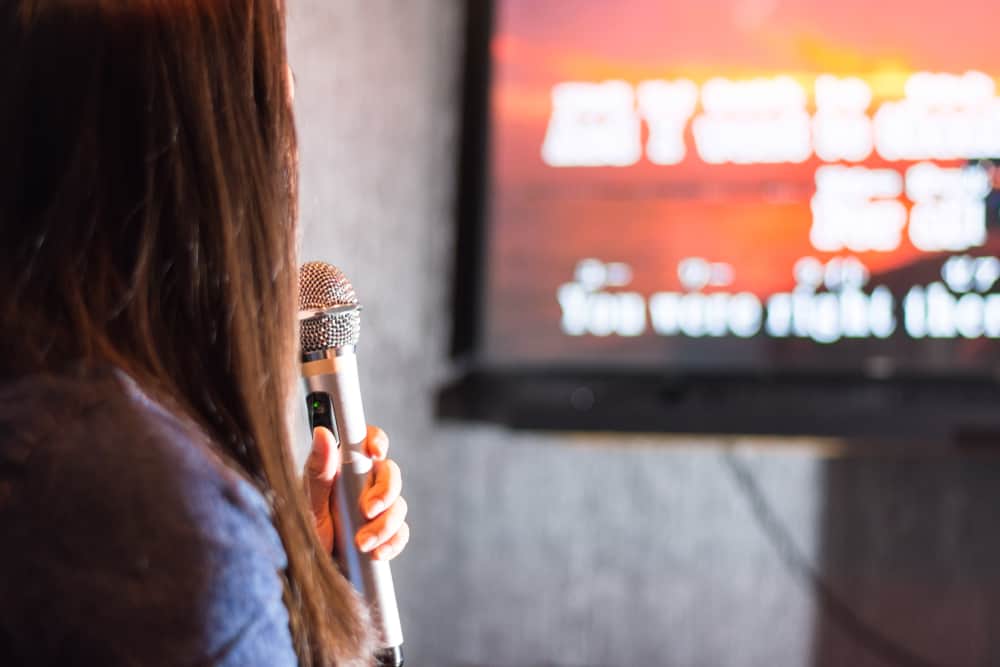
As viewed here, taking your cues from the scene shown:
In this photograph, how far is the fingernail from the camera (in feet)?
2.63

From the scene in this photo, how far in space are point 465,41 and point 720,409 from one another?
821mm

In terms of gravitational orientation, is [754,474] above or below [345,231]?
below

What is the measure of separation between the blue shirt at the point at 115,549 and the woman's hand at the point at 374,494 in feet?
0.74

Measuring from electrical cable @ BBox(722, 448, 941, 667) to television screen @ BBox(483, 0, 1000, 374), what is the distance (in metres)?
0.24

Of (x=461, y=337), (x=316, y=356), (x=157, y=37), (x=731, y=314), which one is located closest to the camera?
(x=157, y=37)

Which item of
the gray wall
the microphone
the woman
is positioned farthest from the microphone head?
the gray wall

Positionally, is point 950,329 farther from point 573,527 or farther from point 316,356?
point 316,356

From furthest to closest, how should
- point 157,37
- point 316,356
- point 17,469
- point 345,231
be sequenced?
point 345,231 → point 316,356 → point 157,37 → point 17,469

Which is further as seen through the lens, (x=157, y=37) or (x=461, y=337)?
(x=461, y=337)

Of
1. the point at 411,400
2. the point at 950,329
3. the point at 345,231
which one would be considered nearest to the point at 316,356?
the point at 345,231

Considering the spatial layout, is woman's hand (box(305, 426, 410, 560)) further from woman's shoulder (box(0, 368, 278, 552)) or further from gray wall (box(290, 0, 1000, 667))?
gray wall (box(290, 0, 1000, 667))

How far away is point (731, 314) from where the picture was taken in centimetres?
188

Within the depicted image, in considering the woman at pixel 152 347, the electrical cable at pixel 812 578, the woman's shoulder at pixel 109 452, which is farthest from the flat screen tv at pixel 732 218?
the woman's shoulder at pixel 109 452

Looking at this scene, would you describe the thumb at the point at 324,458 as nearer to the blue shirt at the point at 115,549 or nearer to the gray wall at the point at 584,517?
the blue shirt at the point at 115,549
